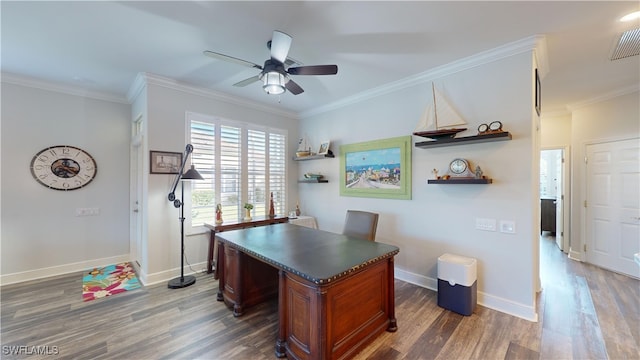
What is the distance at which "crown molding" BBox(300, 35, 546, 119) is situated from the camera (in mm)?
2513

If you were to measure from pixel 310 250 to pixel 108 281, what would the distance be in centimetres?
317

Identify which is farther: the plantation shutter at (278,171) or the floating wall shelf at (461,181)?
the plantation shutter at (278,171)

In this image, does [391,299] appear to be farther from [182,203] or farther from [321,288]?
[182,203]

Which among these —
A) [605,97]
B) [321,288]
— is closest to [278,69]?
[321,288]

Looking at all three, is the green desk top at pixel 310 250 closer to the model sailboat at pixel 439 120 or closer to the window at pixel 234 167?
the window at pixel 234 167

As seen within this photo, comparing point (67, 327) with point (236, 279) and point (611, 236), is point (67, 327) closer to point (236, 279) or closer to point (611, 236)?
point (236, 279)

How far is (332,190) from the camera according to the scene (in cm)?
458

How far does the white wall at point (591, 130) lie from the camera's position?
12.2 ft

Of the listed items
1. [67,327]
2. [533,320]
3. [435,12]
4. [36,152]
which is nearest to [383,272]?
[533,320]

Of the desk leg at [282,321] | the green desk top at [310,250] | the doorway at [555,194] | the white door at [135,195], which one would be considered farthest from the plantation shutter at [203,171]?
the doorway at [555,194]

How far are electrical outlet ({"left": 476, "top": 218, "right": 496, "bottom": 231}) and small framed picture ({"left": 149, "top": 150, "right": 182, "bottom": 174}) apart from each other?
13.2 feet

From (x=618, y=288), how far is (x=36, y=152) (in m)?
8.21

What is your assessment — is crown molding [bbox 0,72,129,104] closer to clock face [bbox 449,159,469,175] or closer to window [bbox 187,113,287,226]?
window [bbox 187,113,287,226]

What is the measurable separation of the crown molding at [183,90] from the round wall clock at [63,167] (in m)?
1.20
